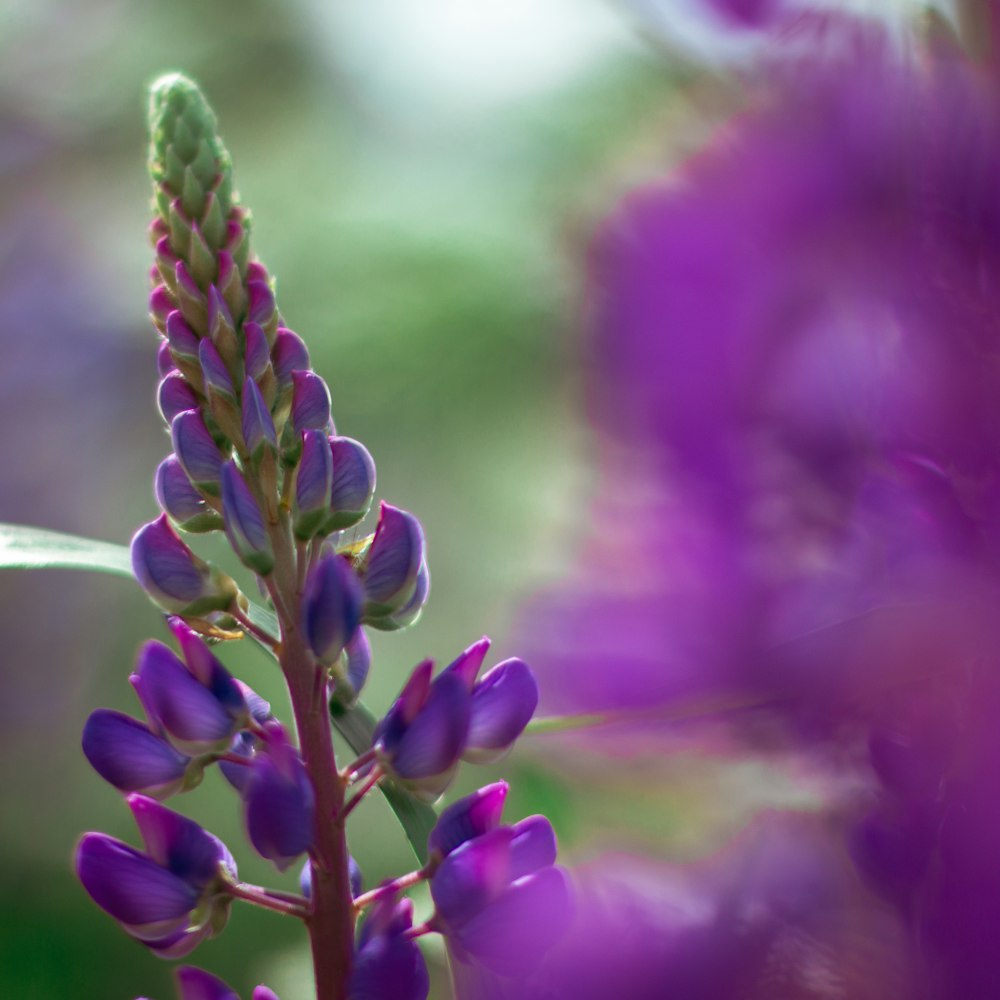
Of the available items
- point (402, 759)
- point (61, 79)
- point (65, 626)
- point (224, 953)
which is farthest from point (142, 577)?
point (61, 79)

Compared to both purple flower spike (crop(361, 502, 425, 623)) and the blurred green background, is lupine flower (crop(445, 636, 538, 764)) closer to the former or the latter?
purple flower spike (crop(361, 502, 425, 623))

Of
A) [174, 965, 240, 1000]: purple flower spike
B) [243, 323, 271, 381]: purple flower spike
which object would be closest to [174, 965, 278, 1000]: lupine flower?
[174, 965, 240, 1000]: purple flower spike

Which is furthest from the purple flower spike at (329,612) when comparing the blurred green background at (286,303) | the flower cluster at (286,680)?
the blurred green background at (286,303)

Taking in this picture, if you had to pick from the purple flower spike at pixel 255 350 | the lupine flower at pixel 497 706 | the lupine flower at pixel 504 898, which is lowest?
the lupine flower at pixel 504 898

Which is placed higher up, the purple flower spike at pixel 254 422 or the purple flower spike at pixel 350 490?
the purple flower spike at pixel 254 422

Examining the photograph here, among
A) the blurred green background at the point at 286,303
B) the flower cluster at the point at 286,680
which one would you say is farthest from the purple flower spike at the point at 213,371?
the blurred green background at the point at 286,303

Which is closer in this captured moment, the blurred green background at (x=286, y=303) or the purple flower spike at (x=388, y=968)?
the purple flower spike at (x=388, y=968)

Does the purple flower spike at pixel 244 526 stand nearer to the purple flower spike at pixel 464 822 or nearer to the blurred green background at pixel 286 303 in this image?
the purple flower spike at pixel 464 822
